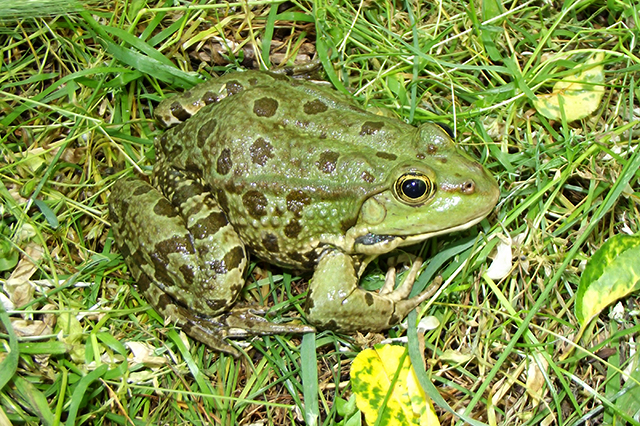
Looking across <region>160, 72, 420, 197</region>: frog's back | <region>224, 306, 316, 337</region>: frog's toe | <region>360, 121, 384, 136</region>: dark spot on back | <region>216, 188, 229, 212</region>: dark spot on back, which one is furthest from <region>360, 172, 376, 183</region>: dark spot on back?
<region>224, 306, 316, 337</region>: frog's toe

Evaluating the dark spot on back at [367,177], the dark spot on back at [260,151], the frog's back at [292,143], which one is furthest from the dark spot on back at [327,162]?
the dark spot on back at [260,151]

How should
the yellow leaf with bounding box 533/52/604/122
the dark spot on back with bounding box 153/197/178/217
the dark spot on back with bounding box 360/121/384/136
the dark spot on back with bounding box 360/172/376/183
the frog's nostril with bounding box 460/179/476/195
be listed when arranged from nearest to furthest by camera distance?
the frog's nostril with bounding box 460/179/476/195, the dark spot on back with bounding box 360/172/376/183, the dark spot on back with bounding box 360/121/384/136, the dark spot on back with bounding box 153/197/178/217, the yellow leaf with bounding box 533/52/604/122

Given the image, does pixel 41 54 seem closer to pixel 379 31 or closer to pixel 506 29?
pixel 379 31

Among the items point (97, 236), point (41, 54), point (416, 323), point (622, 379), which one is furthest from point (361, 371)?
point (41, 54)

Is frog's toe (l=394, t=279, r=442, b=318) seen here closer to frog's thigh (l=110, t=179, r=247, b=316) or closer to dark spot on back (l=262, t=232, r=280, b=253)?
dark spot on back (l=262, t=232, r=280, b=253)

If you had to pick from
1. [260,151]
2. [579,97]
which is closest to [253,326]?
[260,151]

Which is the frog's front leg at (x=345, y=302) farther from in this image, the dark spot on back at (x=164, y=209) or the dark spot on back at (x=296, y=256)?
the dark spot on back at (x=164, y=209)

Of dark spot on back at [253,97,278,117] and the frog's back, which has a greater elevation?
dark spot on back at [253,97,278,117]
